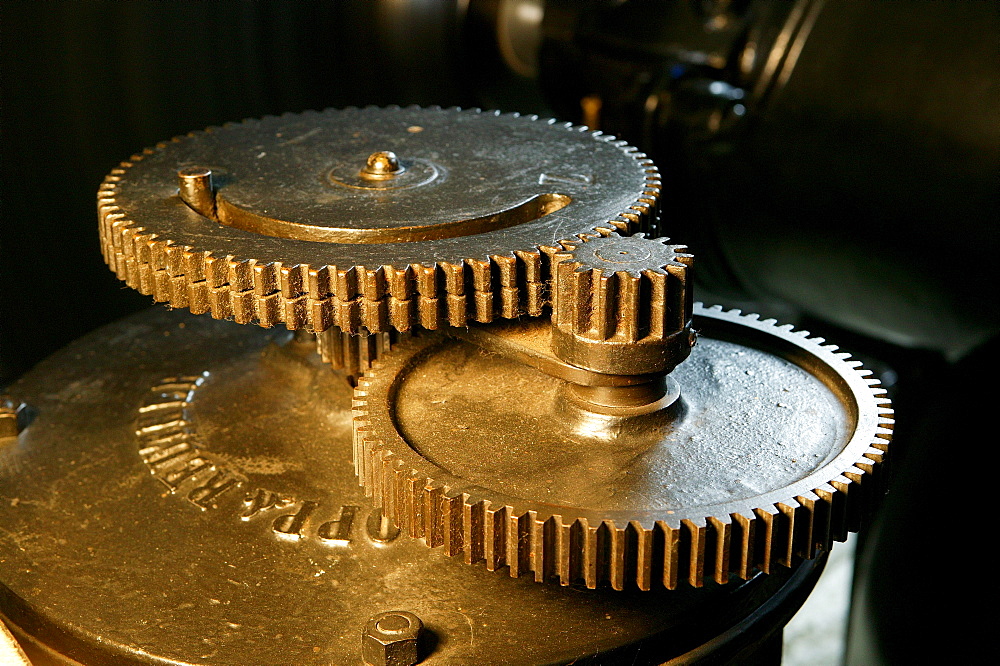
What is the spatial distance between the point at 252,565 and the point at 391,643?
0.19 metres

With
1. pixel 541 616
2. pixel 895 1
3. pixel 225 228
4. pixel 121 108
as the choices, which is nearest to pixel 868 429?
pixel 541 616

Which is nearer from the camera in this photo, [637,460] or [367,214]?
[637,460]

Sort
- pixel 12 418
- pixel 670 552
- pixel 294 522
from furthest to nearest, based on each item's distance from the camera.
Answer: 1. pixel 12 418
2. pixel 294 522
3. pixel 670 552

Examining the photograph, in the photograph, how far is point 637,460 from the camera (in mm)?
959

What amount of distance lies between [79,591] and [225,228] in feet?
1.15

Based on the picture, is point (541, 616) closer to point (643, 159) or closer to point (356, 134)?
point (643, 159)

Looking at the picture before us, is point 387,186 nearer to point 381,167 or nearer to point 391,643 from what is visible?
point 381,167

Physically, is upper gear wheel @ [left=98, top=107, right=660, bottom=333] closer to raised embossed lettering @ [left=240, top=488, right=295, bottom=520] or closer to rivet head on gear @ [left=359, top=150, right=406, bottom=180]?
rivet head on gear @ [left=359, top=150, right=406, bottom=180]

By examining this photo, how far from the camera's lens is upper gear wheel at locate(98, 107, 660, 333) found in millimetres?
974

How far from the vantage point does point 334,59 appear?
7.59ft

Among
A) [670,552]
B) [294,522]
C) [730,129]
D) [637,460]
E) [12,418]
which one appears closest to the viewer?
[670,552]

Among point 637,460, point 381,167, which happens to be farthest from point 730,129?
point 637,460

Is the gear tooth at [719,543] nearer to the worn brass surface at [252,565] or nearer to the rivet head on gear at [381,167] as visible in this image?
the worn brass surface at [252,565]

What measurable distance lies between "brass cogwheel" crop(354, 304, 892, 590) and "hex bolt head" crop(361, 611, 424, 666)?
80mm
